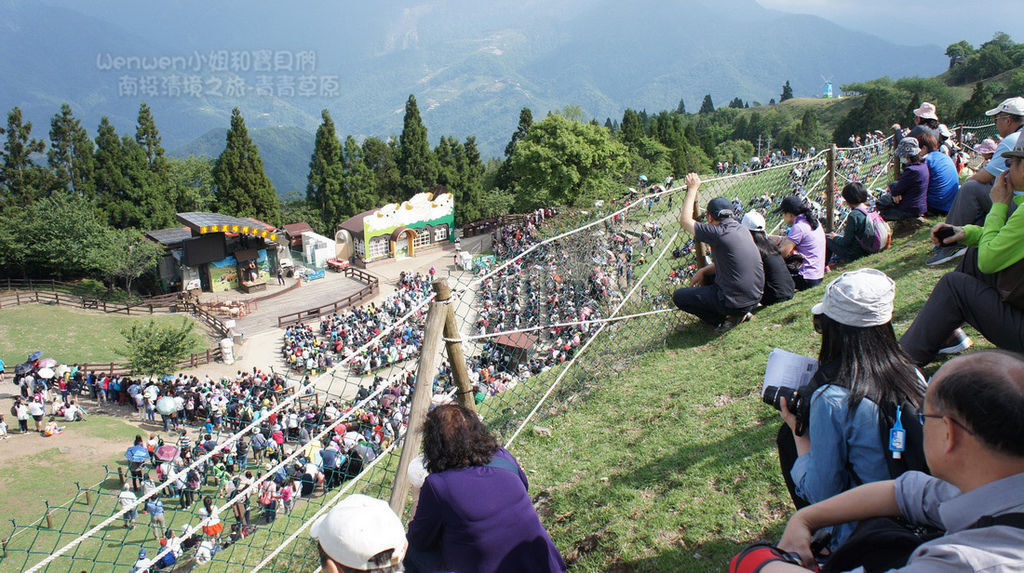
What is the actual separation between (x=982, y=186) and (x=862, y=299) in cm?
400

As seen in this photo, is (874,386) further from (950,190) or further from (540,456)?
(950,190)

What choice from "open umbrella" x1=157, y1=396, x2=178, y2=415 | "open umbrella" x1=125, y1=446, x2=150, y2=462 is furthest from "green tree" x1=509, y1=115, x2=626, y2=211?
"open umbrella" x1=125, y1=446, x2=150, y2=462

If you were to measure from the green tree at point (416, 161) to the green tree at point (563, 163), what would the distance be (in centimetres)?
803

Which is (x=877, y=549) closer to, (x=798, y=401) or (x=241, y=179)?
(x=798, y=401)

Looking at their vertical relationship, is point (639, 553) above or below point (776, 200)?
below

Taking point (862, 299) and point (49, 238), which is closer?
point (862, 299)

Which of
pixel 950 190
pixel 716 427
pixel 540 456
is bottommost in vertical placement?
pixel 540 456

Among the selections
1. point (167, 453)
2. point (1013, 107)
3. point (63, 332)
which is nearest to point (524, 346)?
point (1013, 107)

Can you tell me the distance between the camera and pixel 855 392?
2.22 m

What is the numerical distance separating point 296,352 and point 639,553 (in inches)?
788

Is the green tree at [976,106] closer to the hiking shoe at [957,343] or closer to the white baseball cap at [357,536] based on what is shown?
the hiking shoe at [957,343]

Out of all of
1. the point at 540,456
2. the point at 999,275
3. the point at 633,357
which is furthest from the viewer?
the point at 633,357

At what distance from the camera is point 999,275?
3.12 metres

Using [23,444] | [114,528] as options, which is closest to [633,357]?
[114,528]
